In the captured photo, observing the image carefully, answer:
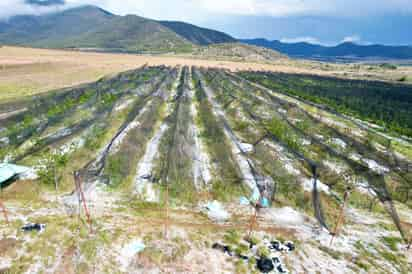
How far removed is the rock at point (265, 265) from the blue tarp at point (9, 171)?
9.57 metres

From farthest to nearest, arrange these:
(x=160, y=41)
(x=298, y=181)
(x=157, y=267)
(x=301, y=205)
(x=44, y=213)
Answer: (x=160, y=41) → (x=298, y=181) → (x=301, y=205) → (x=44, y=213) → (x=157, y=267)

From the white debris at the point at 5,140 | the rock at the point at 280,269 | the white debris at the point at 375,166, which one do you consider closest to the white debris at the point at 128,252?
the rock at the point at 280,269

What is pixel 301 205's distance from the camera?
9.69 meters

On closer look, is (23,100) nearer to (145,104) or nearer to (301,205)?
(145,104)

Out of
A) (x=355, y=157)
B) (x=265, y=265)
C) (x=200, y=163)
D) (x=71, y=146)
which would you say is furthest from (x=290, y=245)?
(x=71, y=146)

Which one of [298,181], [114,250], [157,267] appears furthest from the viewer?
[298,181]

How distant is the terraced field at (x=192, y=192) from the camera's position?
7.25 m

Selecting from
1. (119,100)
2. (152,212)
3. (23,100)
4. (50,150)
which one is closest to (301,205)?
(152,212)

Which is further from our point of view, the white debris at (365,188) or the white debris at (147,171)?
the white debris at (365,188)

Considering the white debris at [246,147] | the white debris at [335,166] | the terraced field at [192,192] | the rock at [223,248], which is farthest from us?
the white debris at [246,147]

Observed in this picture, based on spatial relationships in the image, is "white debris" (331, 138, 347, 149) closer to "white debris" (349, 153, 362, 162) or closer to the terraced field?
the terraced field

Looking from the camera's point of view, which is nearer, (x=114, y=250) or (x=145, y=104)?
(x=114, y=250)

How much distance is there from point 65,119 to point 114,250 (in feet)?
40.2

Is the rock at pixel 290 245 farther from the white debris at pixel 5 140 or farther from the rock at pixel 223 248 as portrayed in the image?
the white debris at pixel 5 140
